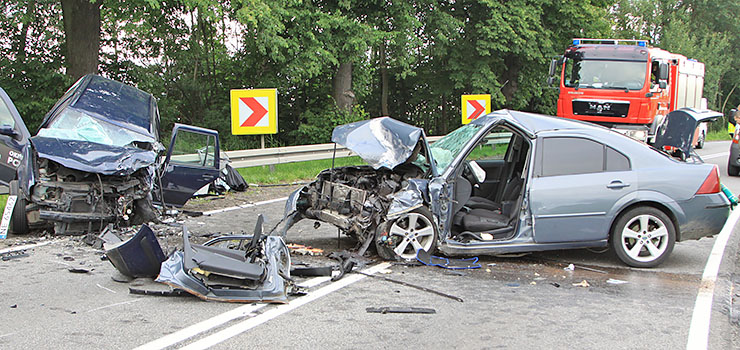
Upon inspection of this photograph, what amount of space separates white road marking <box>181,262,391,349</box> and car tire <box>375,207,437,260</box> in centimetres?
21

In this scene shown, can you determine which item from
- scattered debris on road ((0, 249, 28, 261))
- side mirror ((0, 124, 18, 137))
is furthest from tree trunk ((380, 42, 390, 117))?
scattered debris on road ((0, 249, 28, 261))

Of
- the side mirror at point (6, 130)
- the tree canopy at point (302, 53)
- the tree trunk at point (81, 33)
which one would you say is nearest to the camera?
the side mirror at point (6, 130)

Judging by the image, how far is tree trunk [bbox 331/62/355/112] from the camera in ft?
69.1

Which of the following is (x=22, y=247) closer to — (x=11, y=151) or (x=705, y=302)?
(x=11, y=151)

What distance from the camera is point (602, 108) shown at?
18.1 m

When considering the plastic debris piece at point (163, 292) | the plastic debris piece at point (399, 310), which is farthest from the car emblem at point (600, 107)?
the plastic debris piece at point (163, 292)

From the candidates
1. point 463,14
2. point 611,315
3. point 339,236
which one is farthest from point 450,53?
point 611,315

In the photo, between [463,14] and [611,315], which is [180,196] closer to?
[611,315]

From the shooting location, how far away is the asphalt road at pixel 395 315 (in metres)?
4.53

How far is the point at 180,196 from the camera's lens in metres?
9.38

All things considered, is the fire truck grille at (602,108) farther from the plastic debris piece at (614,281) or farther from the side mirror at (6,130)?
the side mirror at (6,130)

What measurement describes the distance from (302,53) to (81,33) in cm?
594

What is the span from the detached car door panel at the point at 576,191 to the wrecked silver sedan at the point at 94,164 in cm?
463

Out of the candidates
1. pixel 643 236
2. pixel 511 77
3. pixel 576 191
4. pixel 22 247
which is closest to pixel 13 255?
pixel 22 247
